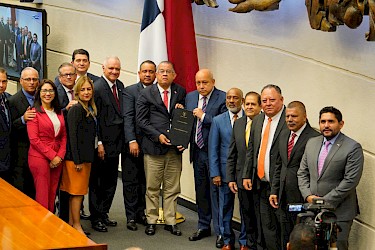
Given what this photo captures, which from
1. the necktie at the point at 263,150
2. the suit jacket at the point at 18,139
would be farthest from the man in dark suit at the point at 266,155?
the suit jacket at the point at 18,139

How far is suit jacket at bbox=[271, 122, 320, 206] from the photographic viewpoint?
318 inches

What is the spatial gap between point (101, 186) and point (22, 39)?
3697mm

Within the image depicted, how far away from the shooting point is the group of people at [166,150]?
807cm

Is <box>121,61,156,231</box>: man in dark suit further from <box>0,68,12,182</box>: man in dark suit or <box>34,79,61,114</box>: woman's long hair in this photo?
<box>0,68,12,182</box>: man in dark suit

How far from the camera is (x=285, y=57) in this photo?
895 cm

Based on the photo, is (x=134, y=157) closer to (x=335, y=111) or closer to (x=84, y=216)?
(x=84, y=216)

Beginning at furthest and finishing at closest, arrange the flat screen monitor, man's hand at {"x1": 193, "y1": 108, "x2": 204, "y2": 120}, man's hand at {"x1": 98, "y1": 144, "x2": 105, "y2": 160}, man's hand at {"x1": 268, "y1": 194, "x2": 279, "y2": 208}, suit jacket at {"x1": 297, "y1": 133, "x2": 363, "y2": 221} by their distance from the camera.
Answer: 1. the flat screen monitor
2. man's hand at {"x1": 98, "y1": 144, "x2": 105, "y2": 160}
3. man's hand at {"x1": 193, "y1": 108, "x2": 204, "y2": 120}
4. man's hand at {"x1": 268, "y1": 194, "x2": 279, "y2": 208}
5. suit jacket at {"x1": 297, "y1": 133, "x2": 363, "y2": 221}

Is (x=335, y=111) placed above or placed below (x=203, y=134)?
above

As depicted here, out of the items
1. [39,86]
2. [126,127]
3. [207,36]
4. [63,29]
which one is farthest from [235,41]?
[63,29]

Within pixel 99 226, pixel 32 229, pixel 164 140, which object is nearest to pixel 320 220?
pixel 32 229

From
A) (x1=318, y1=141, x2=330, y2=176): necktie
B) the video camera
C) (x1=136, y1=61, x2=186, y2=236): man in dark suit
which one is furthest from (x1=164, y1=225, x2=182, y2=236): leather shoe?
the video camera

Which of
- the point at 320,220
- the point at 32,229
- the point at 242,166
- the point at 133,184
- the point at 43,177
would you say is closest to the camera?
the point at 320,220

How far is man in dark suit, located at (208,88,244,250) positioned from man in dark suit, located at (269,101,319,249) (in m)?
0.75

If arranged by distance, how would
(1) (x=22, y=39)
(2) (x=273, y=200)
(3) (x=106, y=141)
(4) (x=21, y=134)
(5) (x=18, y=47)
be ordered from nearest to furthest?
1. (2) (x=273, y=200)
2. (4) (x=21, y=134)
3. (3) (x=106, y=141)
4. (1) (x=22, y=39)
5. (5) (x=18, y=47)
